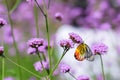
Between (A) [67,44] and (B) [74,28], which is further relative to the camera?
(B) [74,28]

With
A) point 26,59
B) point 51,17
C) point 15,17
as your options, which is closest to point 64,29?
point 51,17

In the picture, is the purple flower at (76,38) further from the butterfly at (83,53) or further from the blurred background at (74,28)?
the blurred background at (74,28)

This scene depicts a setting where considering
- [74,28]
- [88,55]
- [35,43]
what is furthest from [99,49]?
[74,28]

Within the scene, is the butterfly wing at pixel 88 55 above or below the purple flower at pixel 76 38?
below

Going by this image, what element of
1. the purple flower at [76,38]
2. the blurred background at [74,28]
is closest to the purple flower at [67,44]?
the purple flower at [76,38]

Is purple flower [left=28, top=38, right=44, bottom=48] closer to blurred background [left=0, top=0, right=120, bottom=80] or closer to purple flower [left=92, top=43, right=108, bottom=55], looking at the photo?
purple flower [left=92, top=43, right=108, bottom=55]

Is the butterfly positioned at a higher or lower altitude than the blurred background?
lower

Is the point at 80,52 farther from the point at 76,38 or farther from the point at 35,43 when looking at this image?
the point at 35,43

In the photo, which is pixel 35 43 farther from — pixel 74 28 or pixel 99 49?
pixel 74 28

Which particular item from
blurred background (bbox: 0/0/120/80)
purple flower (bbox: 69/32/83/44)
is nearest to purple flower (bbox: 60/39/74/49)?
purple flower (bbox: 69/32/83/44)

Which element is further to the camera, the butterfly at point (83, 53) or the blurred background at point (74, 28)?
the blurred background at point (74, 28)

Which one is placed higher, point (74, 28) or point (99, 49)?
point (74, 28)

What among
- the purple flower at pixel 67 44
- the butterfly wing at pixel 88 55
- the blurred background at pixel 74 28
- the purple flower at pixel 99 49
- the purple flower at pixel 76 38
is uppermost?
the blurred background at pixel 74 28
